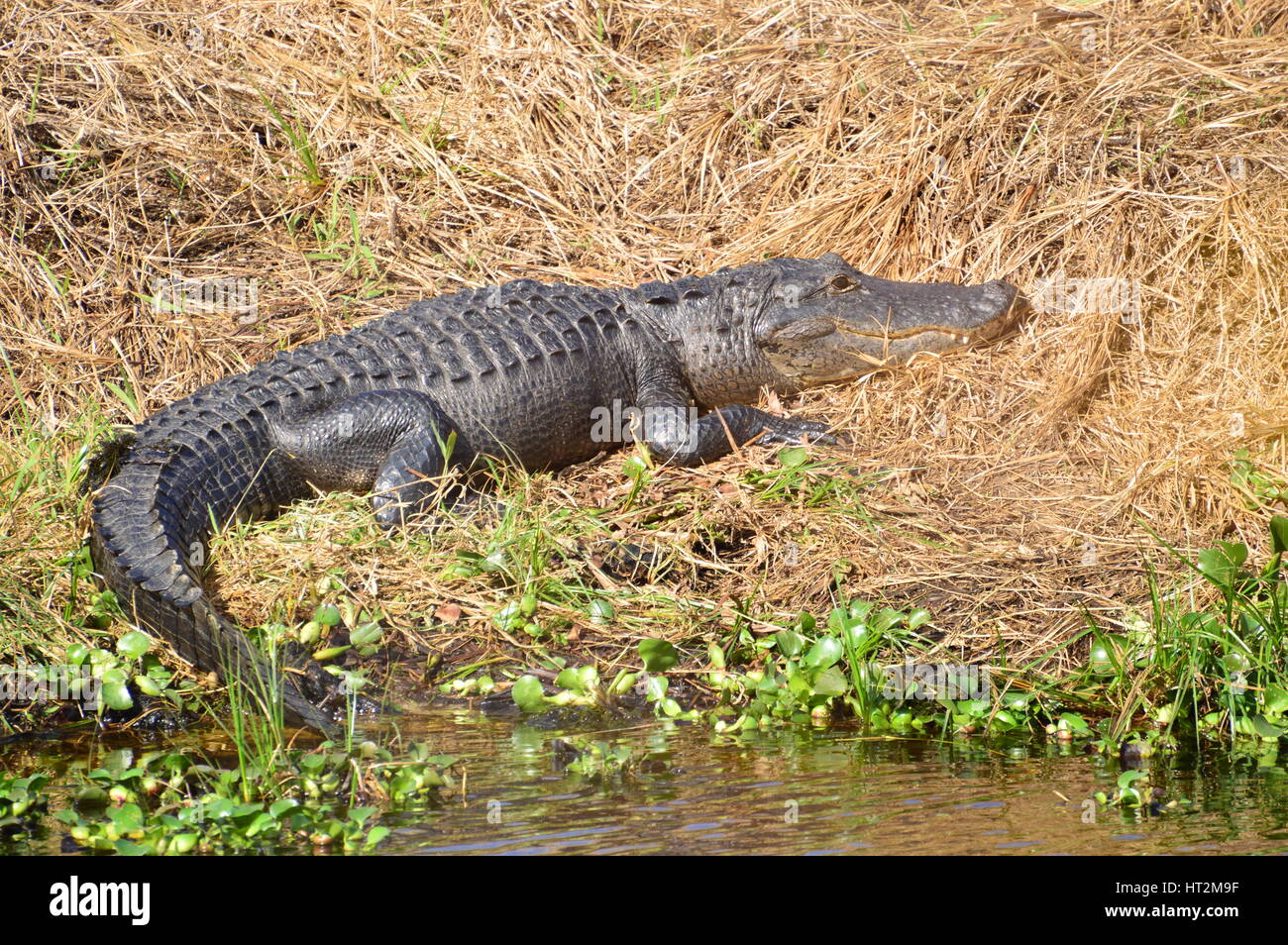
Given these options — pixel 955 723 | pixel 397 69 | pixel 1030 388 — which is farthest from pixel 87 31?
pixel 955 723

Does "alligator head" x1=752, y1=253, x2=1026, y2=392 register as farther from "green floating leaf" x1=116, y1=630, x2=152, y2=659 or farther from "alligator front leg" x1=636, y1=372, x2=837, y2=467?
"green floating leaf" x1=116, y1=630, x2=152, y2=659

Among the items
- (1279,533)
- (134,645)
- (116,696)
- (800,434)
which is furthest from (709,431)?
(116,696)

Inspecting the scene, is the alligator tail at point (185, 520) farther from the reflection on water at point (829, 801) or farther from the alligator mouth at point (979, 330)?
the alligator mouth at point (979, 330)

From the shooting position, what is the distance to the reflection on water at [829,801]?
2527 millimetres

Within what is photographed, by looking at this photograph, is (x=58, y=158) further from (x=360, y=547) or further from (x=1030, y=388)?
(x=1030, y=388)

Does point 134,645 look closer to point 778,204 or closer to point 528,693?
point 528,693

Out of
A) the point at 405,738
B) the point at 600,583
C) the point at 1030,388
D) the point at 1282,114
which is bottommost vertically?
the point at 405,738

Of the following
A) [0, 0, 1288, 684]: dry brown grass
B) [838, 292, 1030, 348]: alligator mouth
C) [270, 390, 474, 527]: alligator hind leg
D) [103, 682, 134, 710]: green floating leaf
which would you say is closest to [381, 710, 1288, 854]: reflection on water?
[0, 0, 1288, 684]: dry brown grass

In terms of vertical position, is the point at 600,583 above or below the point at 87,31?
below

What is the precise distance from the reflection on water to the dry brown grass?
1.92 ft

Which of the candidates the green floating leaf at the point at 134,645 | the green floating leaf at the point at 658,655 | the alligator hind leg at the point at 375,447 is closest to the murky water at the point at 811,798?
the green floating leaf at the point at 658,655

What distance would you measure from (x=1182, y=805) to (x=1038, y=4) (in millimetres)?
4732

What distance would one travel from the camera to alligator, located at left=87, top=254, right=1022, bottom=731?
392 cm

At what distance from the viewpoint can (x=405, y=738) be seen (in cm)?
321
